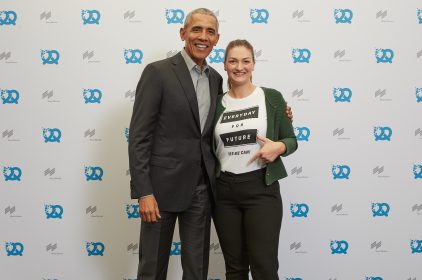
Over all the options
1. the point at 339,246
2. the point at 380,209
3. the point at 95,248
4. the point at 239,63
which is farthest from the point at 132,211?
the point at 380,209

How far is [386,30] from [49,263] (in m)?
2.53

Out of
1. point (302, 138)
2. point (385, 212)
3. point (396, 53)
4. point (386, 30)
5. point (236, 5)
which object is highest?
point (236, 5)

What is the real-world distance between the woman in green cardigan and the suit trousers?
7 centimetres

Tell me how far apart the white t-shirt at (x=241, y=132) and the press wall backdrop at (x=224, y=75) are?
63 cm

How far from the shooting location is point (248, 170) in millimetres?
1478

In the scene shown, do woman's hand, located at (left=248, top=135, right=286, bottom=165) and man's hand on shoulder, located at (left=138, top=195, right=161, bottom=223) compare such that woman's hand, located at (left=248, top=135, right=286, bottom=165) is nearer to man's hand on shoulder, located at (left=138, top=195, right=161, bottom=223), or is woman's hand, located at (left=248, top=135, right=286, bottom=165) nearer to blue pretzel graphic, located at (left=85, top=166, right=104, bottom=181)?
man's hand on shoulder, located at (left=138, top=195, right=161, bottom=223)

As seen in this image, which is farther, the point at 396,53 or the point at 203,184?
the point at 396,53

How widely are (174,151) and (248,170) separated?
326 millimetres

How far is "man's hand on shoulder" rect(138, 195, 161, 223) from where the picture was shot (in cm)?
140

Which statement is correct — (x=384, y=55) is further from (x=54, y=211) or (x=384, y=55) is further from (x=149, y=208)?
(x=54, y=211)

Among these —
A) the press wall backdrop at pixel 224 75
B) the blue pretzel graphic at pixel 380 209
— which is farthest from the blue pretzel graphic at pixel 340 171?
the blue pretzel graphic at pixel 380 209

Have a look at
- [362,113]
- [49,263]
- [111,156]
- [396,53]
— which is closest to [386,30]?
[396,53]

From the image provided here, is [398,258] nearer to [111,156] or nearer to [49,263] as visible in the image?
[111,156]

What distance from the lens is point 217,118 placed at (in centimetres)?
155
